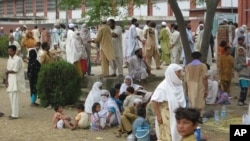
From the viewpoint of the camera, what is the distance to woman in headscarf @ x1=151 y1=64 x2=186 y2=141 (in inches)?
273

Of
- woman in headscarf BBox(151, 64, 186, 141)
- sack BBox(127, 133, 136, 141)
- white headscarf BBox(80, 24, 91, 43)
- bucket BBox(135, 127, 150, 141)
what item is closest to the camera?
woman in headscarf BBox(151, 64, 186, 141)

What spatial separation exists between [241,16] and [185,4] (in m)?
6.88

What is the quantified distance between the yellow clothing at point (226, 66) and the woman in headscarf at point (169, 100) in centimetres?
569

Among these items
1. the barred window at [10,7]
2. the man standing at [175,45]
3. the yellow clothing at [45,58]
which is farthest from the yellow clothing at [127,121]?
the barred window at [10,7]

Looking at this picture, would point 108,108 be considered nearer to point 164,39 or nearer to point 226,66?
point 226,66

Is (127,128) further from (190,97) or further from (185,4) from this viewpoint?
(185,4)

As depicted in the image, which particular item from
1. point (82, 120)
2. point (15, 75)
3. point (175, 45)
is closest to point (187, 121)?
point (82, 120)

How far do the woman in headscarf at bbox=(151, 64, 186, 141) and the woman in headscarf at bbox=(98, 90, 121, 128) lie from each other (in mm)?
3058

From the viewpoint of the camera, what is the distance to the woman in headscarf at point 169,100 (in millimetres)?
6922

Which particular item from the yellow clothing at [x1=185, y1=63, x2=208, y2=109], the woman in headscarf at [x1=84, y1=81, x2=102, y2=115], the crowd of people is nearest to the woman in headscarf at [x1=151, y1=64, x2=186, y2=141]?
the crowd of people

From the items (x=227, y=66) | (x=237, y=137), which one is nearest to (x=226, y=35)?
(x=227, y=66)

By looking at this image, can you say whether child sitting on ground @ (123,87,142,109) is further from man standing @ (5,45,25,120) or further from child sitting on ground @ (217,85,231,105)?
child sitting on ground @ (217,85,231,105)

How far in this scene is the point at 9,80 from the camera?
A: 11.2m

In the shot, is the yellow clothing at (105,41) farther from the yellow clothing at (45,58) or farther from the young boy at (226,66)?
the young boy at (226,66)
